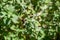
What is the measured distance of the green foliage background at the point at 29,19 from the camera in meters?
2.47

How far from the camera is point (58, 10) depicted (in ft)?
8.74

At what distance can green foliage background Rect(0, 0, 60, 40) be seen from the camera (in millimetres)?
2468

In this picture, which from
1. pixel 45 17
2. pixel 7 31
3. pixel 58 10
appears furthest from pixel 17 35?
pixel 58 10

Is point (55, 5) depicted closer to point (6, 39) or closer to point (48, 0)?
point (48, 0)

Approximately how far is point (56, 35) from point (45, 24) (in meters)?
0.23

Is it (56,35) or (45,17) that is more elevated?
(45,17)

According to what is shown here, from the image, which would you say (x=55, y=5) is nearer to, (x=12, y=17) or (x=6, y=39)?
(x=12, y=17)

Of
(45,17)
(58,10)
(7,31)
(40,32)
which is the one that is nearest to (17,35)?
(7,31)

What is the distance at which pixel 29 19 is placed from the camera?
250 centimetres

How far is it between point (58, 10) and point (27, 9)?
471mm

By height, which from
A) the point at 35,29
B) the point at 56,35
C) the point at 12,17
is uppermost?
the point at 12,17

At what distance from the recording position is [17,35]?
2.53m

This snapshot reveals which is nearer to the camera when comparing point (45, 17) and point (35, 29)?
point (35, 29)

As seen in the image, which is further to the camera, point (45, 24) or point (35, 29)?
point (45, 24)
